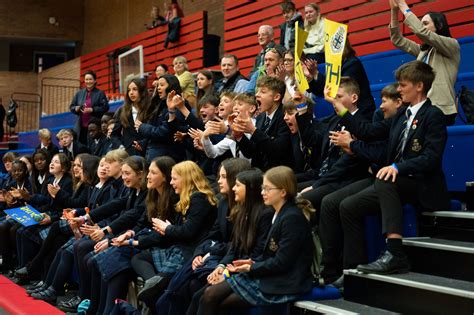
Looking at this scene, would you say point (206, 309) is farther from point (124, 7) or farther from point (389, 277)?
point (124, 7)

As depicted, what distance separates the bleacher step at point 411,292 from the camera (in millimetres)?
3740

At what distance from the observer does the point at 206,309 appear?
4.36 m

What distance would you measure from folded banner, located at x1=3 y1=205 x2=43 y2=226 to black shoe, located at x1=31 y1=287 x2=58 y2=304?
94 centimetres

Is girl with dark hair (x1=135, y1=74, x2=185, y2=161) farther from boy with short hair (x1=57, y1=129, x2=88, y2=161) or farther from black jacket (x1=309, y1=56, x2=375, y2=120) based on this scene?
boy with short hair (x1=57, y1=129, x2=88, y2=161)

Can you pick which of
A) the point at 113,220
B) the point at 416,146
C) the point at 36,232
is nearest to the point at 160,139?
the point at 113,220

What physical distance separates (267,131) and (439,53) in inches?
57.7

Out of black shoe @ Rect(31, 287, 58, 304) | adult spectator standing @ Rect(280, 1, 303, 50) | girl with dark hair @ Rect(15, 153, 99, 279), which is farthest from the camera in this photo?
adult spectator standing @ Rect(280, 1, 303, 50)

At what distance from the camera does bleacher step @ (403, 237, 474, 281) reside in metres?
4.10

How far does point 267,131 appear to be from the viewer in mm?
5559

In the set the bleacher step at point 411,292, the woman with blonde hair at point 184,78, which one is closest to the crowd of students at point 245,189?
the bleacher step at point 411,292

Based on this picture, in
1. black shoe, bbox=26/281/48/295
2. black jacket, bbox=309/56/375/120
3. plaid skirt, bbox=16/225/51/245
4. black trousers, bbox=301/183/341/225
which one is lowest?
black shoe, bbox=26/281/48/295

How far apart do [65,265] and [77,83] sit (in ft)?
48.3

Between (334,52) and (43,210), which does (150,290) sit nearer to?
(334,52)

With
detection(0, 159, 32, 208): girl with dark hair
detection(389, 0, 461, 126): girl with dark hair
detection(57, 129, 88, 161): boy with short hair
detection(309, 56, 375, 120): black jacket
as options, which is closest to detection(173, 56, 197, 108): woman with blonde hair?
detection(57, 129, 88, 161): boy with short hair
